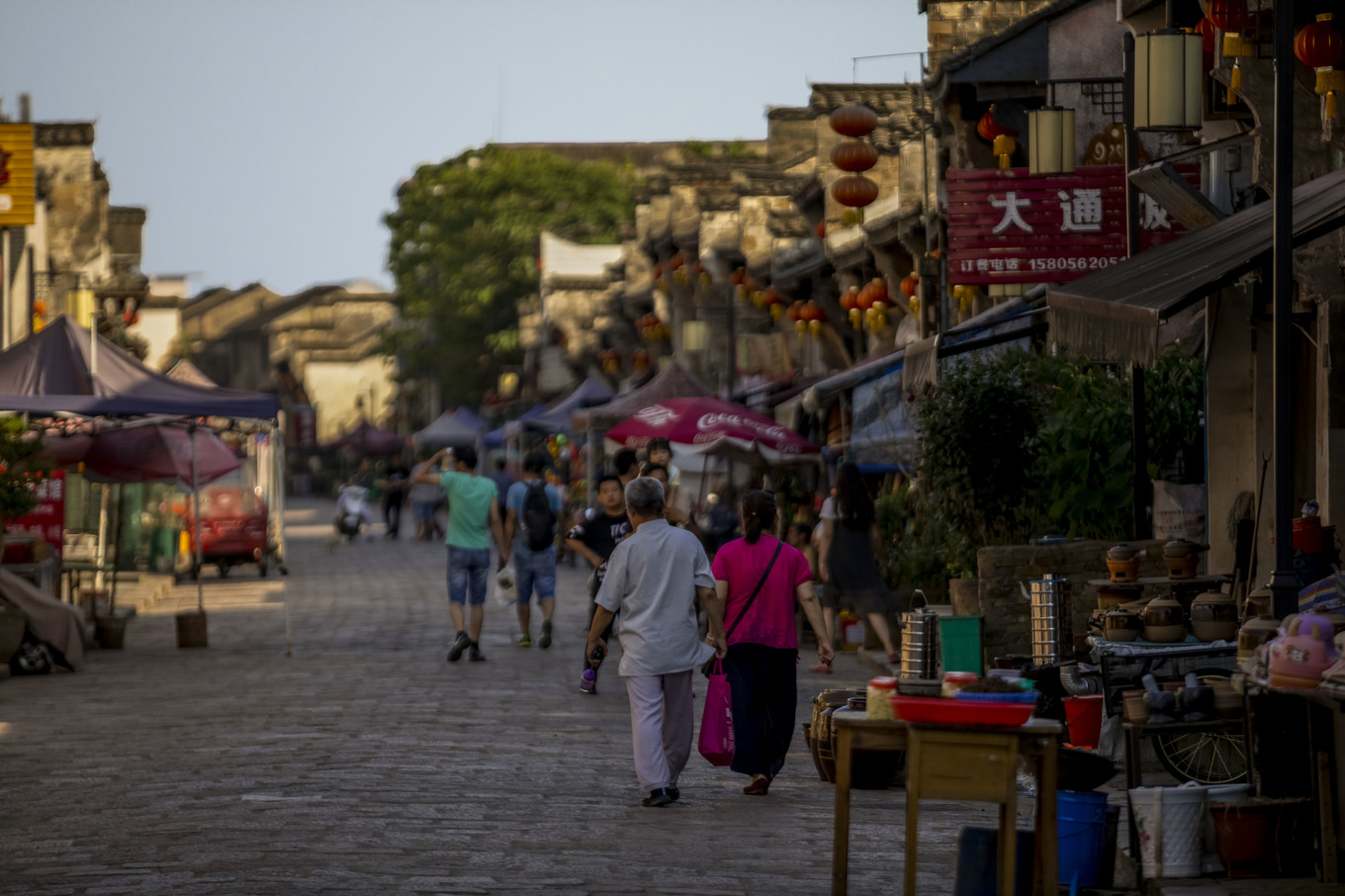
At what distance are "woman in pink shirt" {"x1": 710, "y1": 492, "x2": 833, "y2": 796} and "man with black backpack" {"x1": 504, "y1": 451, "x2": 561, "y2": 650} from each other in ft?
26.4

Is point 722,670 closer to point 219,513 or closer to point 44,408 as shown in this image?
point 44,408

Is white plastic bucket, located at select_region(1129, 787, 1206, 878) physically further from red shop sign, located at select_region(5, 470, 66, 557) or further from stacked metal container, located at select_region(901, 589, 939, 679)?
red shop sign, located at select_region(5, 470, 66, 557)

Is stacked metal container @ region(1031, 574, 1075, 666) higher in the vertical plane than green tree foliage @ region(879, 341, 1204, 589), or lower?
lower

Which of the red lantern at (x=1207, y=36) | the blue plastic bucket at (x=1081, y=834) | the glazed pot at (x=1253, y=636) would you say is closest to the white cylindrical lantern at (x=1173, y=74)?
the red lantern at (x=1207, y=36)

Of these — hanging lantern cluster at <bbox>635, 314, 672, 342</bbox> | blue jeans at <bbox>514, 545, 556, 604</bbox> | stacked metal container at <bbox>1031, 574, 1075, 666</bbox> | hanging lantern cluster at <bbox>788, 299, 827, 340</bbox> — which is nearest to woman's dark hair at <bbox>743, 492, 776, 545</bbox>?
stacked metal container at <bbox>1031, 574, 1075, 666</bbox>

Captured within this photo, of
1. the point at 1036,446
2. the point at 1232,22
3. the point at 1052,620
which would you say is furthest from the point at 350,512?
the point at 1052,620

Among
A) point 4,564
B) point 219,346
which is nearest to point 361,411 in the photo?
point 219,346

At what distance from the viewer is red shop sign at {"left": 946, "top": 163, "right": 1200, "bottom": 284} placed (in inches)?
693

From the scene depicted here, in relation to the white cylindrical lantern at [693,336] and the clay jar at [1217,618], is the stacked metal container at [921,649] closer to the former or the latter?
the clay jar at [1217,618]

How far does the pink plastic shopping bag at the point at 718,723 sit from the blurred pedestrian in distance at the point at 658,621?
18 centimetres

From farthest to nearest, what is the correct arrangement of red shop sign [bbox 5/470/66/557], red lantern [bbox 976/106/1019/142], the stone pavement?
red shop sign [bbox 5/470/66/557] → red lantern [bbox 976/106/1019/142] → the stone pavement

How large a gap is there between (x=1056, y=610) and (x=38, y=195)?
83.5ft

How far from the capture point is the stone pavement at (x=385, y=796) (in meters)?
7.73

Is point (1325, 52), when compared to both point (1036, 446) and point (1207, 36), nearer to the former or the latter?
point (1207, 36)
